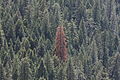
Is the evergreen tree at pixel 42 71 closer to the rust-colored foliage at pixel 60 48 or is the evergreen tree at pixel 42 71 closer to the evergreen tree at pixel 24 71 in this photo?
the evergreen tree at pixel 24 71

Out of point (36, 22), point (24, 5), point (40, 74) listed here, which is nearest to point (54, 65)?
point (40, 74)

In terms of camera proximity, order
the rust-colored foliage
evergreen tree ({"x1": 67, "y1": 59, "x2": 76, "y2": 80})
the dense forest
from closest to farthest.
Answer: evergreen tree ({"x1": 67, "y1": 59, "x2": 76, "y2": 80})
the dense forest
the rust-colored foliage

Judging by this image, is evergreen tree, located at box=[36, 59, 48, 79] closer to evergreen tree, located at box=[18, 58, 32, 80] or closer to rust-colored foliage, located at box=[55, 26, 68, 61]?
evergreen tree, located at box=[18, 58, 32, 80]

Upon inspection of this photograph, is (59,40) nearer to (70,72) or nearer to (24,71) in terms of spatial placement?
(70,72)

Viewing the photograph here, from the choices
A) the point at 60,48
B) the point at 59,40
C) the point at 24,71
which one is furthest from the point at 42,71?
the point at 59,40

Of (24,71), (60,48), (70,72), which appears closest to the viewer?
(24,71)

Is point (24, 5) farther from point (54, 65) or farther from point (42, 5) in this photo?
point (54, 65)

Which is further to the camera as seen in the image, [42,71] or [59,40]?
[59,40]

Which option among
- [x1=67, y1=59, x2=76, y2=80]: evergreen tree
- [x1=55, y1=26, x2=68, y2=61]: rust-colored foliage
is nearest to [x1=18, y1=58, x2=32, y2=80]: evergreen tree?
[x1=67, y1=59, x2=76, y2=80]: evergreen tree
